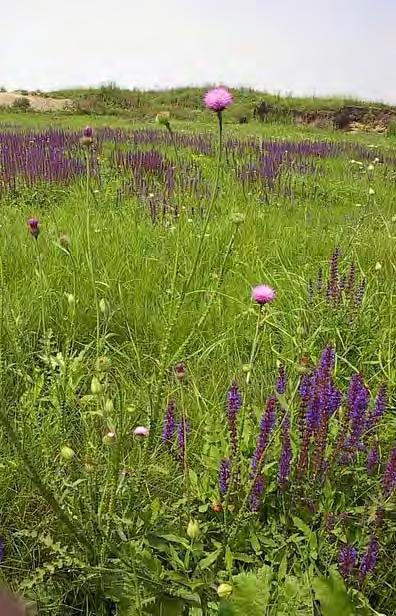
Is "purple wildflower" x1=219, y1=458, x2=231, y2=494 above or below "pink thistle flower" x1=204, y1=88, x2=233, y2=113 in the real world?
below

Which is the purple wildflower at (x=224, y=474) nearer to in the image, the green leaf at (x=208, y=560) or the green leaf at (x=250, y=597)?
the green leaf at (x=208, y=560)

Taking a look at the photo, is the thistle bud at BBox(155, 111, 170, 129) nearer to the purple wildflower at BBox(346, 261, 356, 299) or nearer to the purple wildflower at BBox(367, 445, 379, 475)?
the purple wildflower at BBox(367, 445, 379, 475)

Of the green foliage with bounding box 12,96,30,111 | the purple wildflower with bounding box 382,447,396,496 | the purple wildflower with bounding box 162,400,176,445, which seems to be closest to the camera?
the purple wildflower with bounding box 382,447,396,496

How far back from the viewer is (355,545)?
1.54 meters

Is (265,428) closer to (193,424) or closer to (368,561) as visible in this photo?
(368,561)

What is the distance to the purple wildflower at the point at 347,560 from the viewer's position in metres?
1.39

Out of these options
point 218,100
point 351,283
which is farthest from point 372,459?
point 351,283

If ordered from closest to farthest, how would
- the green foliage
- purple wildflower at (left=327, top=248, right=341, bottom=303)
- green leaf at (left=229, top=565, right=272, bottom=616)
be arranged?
green leaf at (left=229, top=565, right=272, bottom=616)
purple wildflower at (left=327, top=248, right=341, bottom=303)
the green foliage

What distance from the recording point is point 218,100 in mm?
1509

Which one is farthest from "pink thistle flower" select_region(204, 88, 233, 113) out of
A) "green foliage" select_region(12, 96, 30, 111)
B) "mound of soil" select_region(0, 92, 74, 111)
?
"mound of soil" select_region(0, 92, 74, 111)

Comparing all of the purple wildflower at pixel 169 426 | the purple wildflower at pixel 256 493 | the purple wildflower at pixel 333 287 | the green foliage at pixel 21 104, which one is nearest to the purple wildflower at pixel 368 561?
the purple wildflower at pixel 256 493

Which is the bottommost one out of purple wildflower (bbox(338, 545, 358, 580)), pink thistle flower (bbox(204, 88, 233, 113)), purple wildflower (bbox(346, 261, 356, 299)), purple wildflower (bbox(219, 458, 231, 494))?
purple wildflower (bbox(338, 545, 358, 580))

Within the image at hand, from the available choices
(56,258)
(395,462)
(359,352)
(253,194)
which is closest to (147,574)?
(395,462)

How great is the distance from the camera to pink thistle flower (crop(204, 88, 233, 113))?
151 cm
